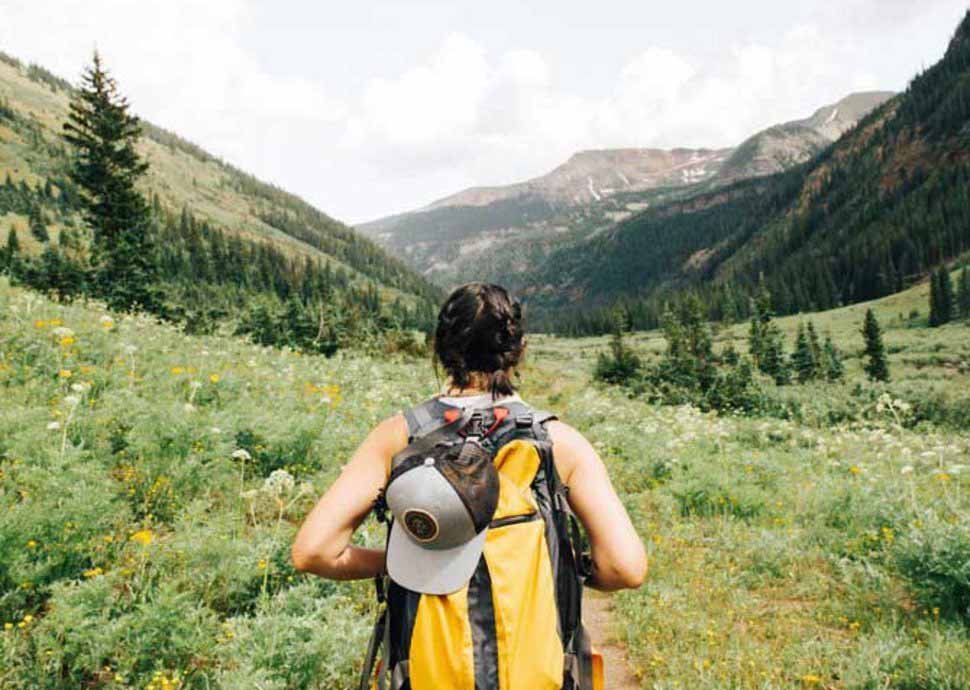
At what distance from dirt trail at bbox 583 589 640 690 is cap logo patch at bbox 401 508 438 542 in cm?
340

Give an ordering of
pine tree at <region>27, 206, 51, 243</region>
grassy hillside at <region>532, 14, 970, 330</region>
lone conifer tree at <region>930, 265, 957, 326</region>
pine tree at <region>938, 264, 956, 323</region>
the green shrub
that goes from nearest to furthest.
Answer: the green shrub < pine tree at <region>938, 264, 956, 323</region> < lone conifer tree at <region>930, 265, 957, 326</region> < pine tree at <region>27, 206, 51, 243</region> < grassy hillside at <region>532, 14, 970, 330</region>

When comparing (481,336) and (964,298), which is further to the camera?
(964,298)

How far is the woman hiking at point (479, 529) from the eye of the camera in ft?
6.40

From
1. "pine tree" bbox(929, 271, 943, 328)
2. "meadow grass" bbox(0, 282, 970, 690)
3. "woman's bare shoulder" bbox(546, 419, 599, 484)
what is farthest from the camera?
"pine tree" bbox(929, 271, 943, 328)

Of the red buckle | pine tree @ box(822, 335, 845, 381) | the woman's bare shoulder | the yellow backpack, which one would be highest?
the red buckle

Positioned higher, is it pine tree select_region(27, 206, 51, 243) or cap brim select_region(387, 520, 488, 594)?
pine tree select_region(27, 206, 51, 243)

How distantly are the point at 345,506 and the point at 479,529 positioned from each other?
625mm

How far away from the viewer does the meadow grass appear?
348 cm

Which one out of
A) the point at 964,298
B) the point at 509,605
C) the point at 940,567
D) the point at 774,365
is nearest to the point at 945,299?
the point at 964,298

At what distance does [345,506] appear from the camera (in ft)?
7.53

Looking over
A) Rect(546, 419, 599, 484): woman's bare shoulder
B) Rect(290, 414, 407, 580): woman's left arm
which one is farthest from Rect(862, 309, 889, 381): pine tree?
Rect(290, 414, 407, 580): woman's left arm

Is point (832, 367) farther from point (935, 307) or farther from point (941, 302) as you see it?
point (935, 307)

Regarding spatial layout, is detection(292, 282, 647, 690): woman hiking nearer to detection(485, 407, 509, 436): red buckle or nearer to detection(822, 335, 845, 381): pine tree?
detection(485, 407, 509, 436): red buckle

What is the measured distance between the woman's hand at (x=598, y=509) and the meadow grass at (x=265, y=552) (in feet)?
6.81
